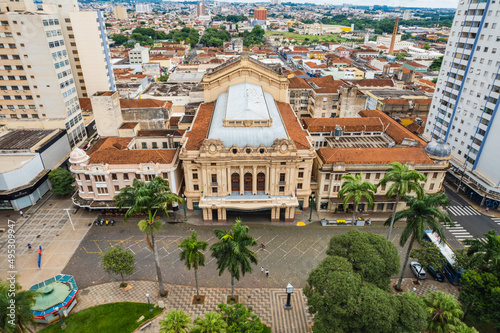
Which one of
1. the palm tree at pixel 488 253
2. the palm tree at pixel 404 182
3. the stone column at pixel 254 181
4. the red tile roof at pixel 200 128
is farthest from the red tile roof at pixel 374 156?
the red tile roof at pixel 200 128

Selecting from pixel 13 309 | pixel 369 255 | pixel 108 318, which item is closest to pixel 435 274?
pixel 369 255

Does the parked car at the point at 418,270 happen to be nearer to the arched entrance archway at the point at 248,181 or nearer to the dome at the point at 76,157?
the arched entrance archway at the point at 248,181

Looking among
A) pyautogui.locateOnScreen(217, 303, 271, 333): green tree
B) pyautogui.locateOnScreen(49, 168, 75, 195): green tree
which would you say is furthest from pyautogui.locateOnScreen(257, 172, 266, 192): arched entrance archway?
pyautogui.locateOnScreen(49, 168, 75, 195): green tree

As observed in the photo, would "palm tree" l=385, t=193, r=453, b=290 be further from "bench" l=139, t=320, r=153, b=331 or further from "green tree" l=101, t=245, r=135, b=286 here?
"green tree" l=101, t=245, r=135, b=286

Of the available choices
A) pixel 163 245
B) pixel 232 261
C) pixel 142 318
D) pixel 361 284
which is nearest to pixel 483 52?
pixel 361 284

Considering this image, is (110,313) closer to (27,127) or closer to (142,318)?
(142,318)

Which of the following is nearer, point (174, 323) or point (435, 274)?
point (174, 323)

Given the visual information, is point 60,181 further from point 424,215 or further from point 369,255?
point 424,215
